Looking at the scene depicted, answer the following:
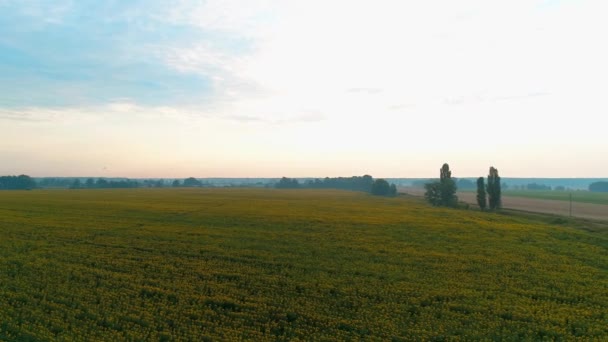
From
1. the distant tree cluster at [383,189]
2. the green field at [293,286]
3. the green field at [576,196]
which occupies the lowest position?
the green field at [293,286]

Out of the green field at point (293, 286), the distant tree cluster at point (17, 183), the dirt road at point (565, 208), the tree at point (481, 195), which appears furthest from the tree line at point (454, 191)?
the distant tree cluster at point (17, 183)

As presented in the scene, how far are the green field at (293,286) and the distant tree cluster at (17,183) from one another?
159 meters

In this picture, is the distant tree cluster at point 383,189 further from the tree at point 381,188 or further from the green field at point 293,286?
the green field at point 293,286

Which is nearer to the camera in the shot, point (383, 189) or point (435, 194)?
point (435, 194)

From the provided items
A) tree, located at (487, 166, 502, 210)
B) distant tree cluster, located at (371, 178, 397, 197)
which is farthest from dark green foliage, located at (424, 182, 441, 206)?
distant tree cluster, located at (371, 178, 397, 197)

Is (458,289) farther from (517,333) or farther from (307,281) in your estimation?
(307,281)

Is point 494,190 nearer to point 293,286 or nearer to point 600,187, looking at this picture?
point 293,286

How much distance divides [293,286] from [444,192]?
64.3 meters

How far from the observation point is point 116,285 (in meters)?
18.1

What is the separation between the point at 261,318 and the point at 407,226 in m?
28.9

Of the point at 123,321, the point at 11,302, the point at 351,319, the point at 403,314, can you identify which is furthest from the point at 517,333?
A: the point at 11,302

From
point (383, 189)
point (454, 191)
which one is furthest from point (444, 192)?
point (383, 189)

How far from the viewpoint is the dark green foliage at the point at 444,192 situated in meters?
75.9

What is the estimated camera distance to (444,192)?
7619 centimetres
